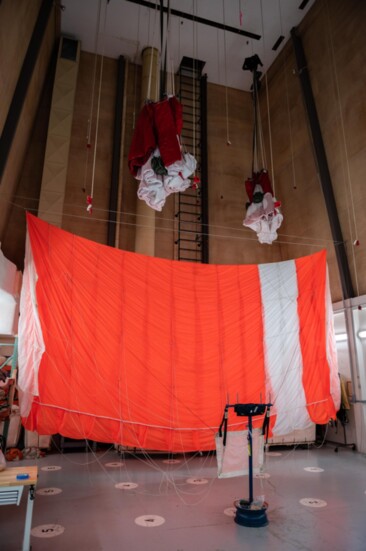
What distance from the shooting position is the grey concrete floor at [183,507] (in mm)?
2596

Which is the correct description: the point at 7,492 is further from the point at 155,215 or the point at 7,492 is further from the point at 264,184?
the point at 155,215

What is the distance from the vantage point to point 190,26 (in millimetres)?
7059

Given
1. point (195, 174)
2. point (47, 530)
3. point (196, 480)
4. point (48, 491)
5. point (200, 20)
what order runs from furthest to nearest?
point (195, 174) → point (200, 20) → point (196, 480) → point (48, 491) → point (47, 530)

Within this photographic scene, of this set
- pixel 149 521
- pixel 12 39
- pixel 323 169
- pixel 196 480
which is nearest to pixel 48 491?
pixel 149 521

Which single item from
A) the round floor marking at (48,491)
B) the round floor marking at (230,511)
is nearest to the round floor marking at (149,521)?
the round floor marking at (230,511)

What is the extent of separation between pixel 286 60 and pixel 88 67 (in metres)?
4.06

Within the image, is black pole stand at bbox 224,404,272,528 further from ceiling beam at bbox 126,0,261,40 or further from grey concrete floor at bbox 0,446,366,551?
ceiling beam at bbox 126,0,261,40

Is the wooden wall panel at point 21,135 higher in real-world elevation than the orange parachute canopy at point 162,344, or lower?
higher

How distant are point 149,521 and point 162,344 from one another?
1.54 m

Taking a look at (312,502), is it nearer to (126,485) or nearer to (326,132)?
(126,485)

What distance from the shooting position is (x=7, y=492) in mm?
2457

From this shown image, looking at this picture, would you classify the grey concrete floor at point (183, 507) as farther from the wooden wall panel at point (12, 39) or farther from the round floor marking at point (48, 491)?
the wooden wall panel at point (12, 39)

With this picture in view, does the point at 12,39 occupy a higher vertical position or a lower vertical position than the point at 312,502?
higher

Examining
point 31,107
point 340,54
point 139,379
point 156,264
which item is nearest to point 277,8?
point 340,54
